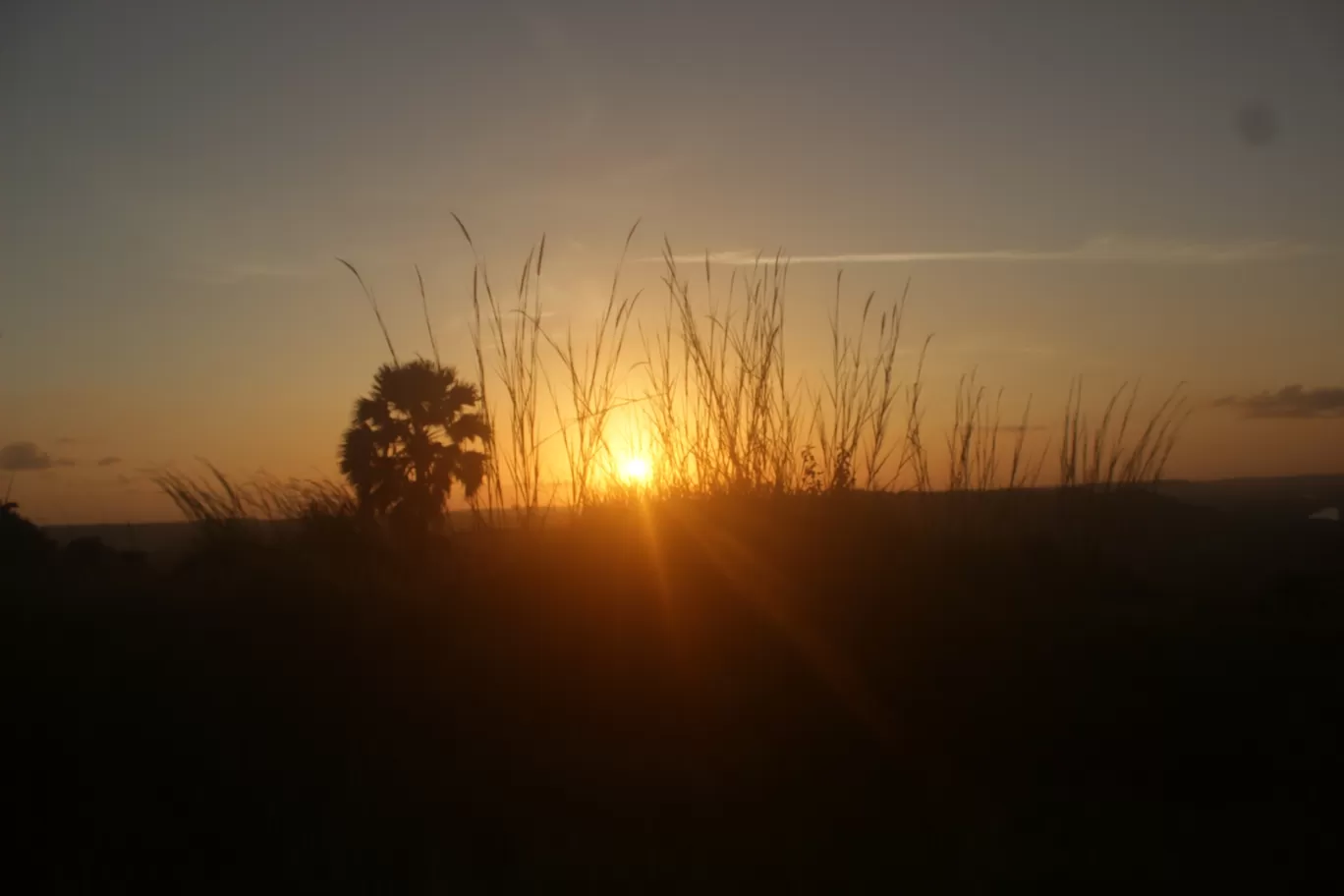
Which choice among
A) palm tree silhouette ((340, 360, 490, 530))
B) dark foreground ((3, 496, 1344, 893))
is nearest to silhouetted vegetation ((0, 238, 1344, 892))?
dark foreground ((3, 496, 1344, 893))

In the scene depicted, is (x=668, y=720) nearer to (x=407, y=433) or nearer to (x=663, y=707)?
(x=663, y=707)

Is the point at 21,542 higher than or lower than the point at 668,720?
higher

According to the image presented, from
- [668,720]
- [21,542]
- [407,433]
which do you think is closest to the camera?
[668,720]

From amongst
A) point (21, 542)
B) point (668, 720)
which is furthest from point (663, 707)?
point (21, 542)

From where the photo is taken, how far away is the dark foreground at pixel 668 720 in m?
3.43

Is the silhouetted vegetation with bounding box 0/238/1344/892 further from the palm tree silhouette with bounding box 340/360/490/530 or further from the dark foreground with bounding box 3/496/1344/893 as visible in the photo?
the palm tree silhouette with bounding box 340/360/490/530

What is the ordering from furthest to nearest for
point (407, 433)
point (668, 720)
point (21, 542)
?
point (407, 433), point (21, 542), point (668, 720)

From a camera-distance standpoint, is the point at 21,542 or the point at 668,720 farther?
the point at 21,542

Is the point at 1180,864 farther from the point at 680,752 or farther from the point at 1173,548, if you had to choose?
the point at 1173,548

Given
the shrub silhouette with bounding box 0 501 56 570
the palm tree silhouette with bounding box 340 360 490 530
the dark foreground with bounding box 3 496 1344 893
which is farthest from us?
the palm tree silhouette with bounding box 340 360 490 530

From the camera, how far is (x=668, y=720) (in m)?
4.31

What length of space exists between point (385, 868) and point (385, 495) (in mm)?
6774

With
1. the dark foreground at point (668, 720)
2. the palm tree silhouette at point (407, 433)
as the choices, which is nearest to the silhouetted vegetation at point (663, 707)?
the dark foreground at point (668, 720)

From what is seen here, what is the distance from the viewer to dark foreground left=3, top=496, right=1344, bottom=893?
3428mm
